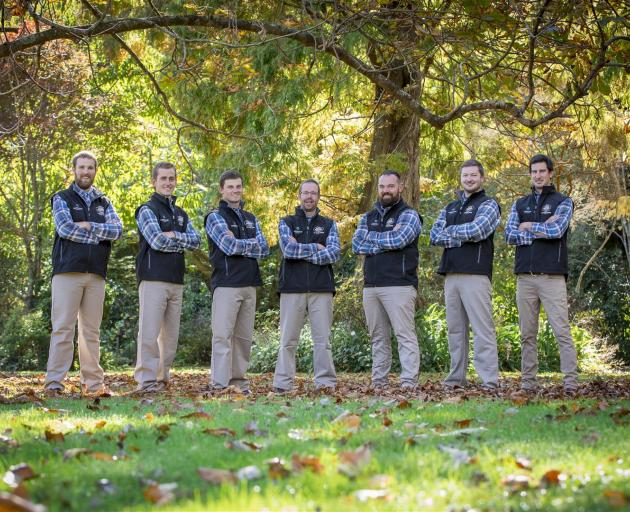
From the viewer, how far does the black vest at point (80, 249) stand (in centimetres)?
830

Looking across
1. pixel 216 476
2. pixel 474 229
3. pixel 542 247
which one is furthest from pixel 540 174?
pixel 216 476

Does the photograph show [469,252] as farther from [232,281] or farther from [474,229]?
[232,281]

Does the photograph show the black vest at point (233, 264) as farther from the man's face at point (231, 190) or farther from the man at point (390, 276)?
the man at point (390, 276)

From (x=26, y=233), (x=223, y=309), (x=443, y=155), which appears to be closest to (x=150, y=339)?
(x=223, y=309)

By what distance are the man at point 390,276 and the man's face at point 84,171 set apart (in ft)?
9.30

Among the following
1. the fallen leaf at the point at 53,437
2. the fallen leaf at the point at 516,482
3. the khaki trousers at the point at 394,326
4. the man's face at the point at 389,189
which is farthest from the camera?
the man's face at the point at 389,189

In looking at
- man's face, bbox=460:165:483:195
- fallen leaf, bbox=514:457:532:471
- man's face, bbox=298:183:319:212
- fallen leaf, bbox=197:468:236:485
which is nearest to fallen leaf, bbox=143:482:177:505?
fallen leaf, bbox=197:468:236:485

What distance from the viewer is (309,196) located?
8.84m

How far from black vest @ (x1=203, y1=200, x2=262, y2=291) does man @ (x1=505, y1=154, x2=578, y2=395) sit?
2.66m

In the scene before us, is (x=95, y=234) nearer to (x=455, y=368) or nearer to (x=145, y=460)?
(x=455, y=368)

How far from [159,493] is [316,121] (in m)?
12.3

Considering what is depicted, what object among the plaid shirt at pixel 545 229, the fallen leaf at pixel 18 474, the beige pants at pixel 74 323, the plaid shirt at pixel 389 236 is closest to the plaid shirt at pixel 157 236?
→ the beige pants at pixel 74 323

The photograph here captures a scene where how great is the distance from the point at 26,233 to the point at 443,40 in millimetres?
12067

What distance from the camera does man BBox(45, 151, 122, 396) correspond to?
8312 millimetres
